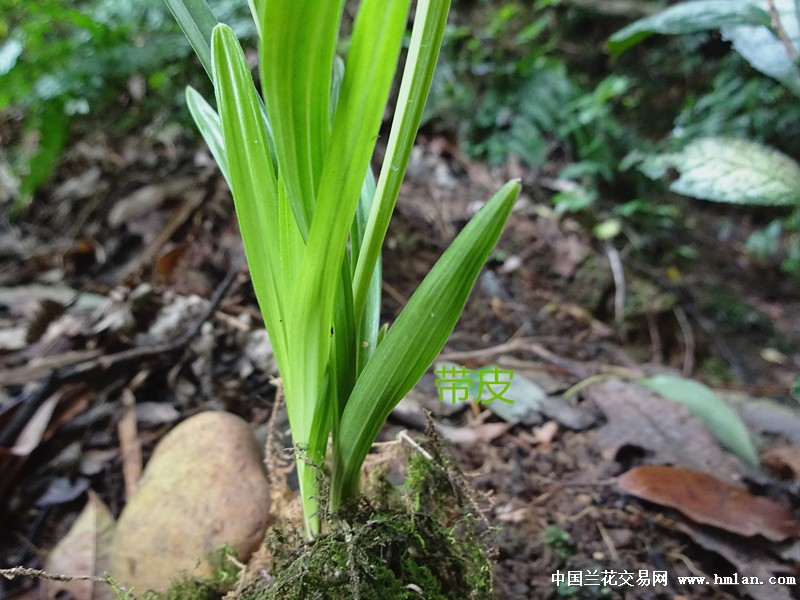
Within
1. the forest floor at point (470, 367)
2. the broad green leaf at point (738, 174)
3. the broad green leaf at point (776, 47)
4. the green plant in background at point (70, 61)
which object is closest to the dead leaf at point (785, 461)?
the forest floor at point (470, 367)

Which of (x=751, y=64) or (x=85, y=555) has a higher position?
(x=751, y=64)

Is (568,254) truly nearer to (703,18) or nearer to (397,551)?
(703,18)

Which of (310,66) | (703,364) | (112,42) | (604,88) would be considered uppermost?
(112,42)

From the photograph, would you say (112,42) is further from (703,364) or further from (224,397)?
(703,364)

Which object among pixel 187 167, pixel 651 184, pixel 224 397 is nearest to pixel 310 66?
pixel 224 397

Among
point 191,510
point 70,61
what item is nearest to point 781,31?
point 191,510

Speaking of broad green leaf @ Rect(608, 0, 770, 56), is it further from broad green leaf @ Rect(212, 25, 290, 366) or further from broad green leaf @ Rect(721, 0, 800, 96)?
Result: broad green leaf @ Rect(212, 25, 290, 366)
